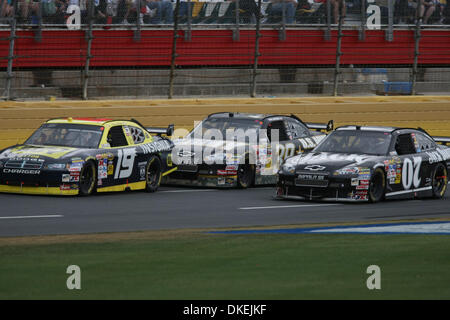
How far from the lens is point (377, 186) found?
1672 cm

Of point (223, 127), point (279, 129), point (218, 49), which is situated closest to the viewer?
point (223, 127)

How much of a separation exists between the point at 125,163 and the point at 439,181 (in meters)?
5.69

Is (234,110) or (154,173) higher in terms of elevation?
(234,110)

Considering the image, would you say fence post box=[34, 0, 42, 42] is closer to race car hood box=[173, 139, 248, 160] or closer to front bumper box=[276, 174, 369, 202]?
race car hood box=[173, 139, 248, 160]

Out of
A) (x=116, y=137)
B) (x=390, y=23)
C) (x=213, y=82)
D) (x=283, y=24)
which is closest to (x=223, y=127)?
(x=116, y=137)

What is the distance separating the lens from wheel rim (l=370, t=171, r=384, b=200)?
16.5 m

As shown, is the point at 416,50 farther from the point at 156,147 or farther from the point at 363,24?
the point at 156,147

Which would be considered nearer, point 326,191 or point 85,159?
point 85,159

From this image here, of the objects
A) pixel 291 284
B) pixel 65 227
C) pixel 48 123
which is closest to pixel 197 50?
pixel 48 123

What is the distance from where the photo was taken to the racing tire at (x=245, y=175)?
1870cm

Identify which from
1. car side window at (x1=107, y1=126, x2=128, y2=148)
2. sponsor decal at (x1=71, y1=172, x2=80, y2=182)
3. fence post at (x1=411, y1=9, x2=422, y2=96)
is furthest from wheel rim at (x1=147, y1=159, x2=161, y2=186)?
fence post at (x1=411, y1=9, x2=422, y2=96)

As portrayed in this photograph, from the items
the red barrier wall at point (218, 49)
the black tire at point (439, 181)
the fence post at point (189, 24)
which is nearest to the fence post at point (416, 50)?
the red barrier wall at point (218, 49)

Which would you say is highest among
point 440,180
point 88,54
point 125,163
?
point 88,54

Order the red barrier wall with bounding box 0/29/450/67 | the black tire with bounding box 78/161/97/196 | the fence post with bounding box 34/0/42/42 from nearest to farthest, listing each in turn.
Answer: the black tire with bounding box 78/161/97/196 < the fence post with bounding box 34/0/42/42 < the red barrier wall with bounding box 0/29/450/67
